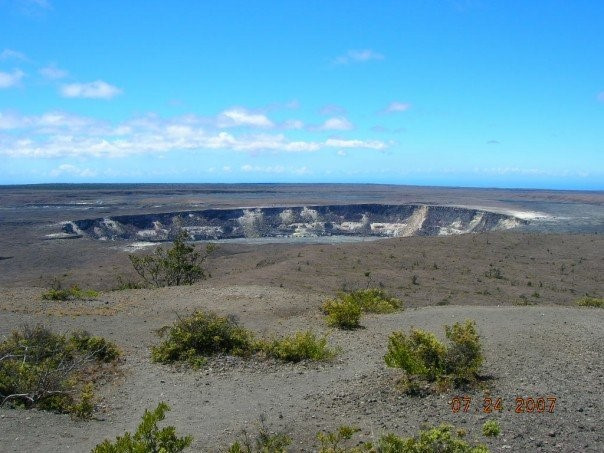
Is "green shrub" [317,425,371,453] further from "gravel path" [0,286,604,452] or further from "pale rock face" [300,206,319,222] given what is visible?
"pale rock face" [300,206,319,222]

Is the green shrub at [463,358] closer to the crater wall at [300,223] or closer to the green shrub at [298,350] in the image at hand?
the green shrub at [298,350]

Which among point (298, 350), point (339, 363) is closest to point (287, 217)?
point (298, 350)

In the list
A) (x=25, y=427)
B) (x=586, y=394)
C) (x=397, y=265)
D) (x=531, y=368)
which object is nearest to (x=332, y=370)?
(x=531, y=368)

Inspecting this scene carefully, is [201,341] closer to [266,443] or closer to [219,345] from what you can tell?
[219,345]

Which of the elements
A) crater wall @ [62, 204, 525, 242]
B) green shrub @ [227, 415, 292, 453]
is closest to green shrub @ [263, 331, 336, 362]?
green shrub @ [227, 415, 292, 453]

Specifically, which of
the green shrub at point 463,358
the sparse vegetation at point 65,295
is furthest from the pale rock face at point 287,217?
the green shrub at point 463,358

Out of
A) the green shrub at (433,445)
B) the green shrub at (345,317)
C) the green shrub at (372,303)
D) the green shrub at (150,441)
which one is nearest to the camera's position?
the green shrub at (433,445)
